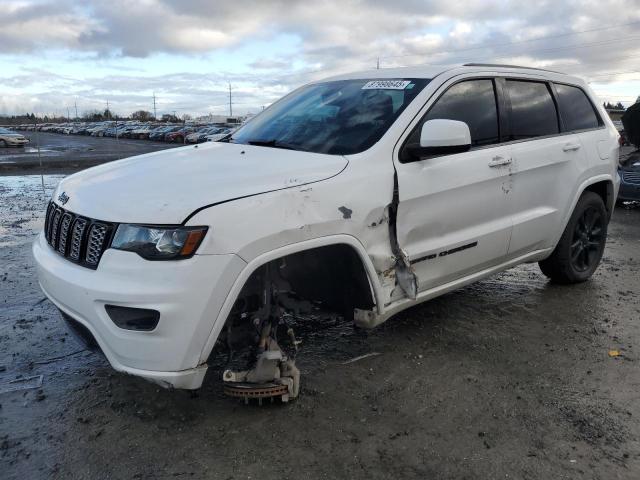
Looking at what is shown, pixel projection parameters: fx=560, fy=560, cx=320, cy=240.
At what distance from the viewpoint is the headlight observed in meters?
2.55

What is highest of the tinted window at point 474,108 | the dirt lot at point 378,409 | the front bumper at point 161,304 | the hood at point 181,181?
the tinted window at point 474,108

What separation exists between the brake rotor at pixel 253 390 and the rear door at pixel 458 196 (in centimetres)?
110

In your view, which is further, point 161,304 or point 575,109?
point 575,109

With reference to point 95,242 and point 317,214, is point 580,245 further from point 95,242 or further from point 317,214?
point 95,242

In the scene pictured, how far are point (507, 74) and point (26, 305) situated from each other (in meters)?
4.31

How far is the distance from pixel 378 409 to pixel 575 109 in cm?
337

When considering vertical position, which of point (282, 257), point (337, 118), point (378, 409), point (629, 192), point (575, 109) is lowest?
point (378, 409)

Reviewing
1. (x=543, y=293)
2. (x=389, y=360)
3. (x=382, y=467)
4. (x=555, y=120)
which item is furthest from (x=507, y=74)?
(x=382, y=467)

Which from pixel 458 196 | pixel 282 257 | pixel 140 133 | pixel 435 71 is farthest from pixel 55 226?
pixel 140 133

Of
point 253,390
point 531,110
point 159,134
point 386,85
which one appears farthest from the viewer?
point 159,134

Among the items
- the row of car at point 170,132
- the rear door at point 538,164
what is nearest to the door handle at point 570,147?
the rear door at point 538,164

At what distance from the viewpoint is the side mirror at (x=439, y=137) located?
10.7 feet

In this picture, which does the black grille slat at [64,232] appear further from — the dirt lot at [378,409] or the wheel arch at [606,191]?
the wheel arch at [606,191]

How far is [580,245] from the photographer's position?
203 inches
